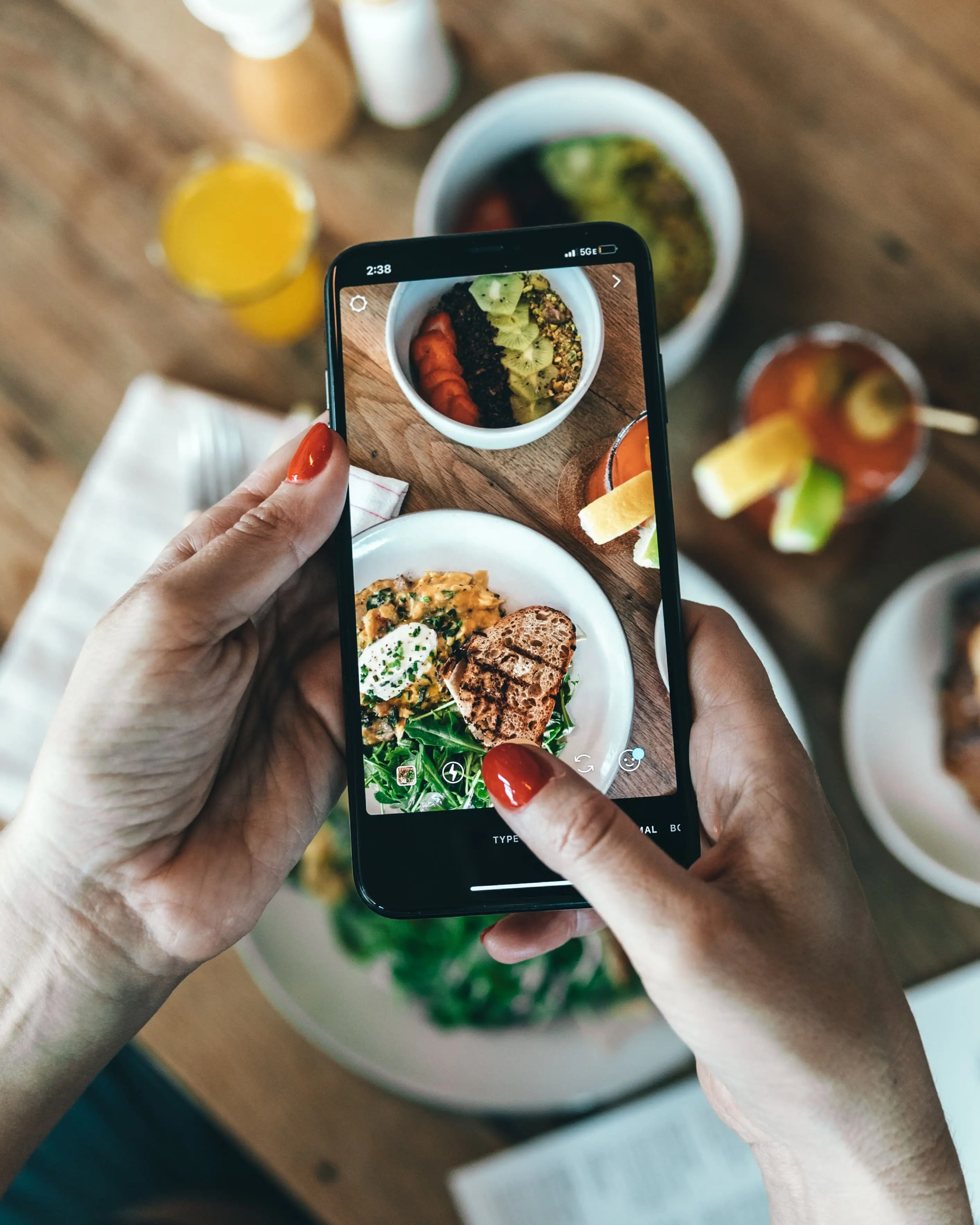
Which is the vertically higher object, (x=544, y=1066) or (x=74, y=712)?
(x=74, y=712)

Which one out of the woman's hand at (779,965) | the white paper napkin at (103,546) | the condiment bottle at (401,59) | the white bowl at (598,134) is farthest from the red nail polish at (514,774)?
the condiment bottle at (401,59)

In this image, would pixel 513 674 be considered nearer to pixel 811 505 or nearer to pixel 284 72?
pixel 811 505

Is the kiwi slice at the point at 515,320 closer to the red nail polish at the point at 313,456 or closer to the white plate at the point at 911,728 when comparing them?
the red nail polish at the point at 313,456

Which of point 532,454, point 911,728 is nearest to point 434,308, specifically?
point 532,454

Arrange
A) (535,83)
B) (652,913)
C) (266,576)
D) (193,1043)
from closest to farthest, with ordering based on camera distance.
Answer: (652,913) → (266,576) → (535,83) → (193,1043)

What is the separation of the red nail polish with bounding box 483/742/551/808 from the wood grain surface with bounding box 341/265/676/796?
0.08 metres

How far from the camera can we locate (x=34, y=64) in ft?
3.28

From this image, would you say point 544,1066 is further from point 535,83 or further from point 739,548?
point 535,83

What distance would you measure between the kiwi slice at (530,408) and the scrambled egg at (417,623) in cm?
12

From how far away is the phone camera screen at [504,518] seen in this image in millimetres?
647

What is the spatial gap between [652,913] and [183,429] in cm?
67

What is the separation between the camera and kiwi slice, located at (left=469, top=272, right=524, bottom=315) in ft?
2.15

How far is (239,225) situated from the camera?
936 millimetres

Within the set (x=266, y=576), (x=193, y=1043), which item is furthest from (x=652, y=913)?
(x=193, y=1043)
